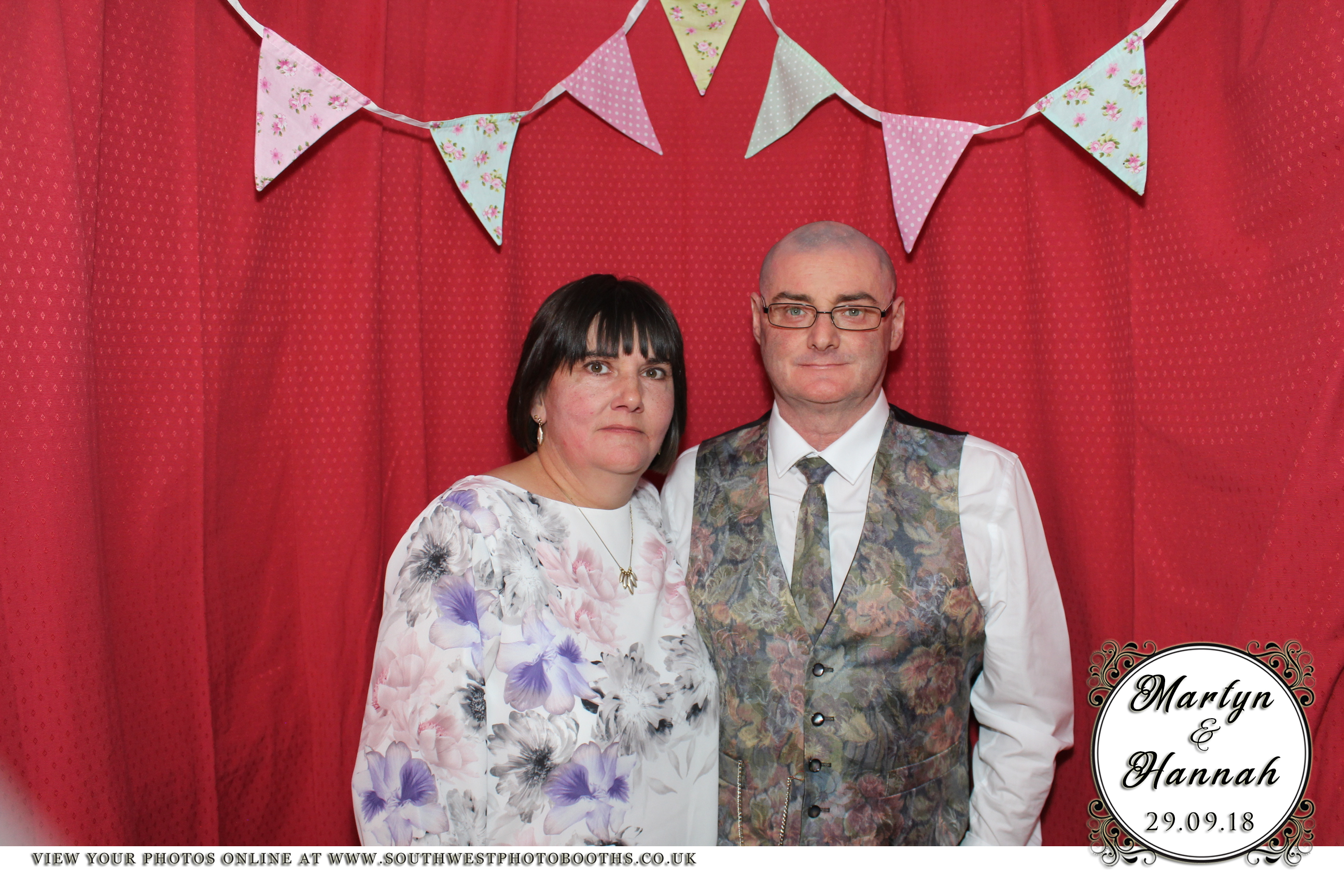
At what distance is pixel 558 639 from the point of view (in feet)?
4.53

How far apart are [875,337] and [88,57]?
1.41m

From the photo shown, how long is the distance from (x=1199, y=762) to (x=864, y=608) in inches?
22.2

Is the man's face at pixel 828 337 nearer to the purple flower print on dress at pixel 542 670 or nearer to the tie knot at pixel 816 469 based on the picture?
the tie knot at pixel 816 469

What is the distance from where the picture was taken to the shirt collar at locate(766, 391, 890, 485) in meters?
1.61

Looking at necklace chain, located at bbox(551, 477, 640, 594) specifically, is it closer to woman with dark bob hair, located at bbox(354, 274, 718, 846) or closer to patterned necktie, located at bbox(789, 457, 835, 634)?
woman with dark bob hair, located at bbox(354, 274, 718, 846)

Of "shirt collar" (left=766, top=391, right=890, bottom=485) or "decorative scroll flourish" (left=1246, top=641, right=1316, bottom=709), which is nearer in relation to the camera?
"decorative scroll flourish" (left=1246, top=641, right=1316, bottom=709)

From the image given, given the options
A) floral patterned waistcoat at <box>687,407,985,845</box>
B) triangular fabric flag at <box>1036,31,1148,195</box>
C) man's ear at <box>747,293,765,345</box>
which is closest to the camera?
floral patterned waistcoat at <box>687,407,985,845</box>

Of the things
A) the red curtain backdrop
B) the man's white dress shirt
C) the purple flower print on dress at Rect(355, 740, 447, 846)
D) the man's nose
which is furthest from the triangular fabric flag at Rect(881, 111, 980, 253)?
the purple flower print on dress at Rect(355, 740, 447, 846)

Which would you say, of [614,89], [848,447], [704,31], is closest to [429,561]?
[848,447]

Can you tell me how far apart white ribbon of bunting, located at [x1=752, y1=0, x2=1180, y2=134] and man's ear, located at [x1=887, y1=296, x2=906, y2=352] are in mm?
418

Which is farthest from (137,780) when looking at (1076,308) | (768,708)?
(1076,308)

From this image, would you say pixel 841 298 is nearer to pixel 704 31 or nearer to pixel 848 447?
pixel 848 447
